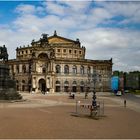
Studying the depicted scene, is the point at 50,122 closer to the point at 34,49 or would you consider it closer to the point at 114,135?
the point at 114,135

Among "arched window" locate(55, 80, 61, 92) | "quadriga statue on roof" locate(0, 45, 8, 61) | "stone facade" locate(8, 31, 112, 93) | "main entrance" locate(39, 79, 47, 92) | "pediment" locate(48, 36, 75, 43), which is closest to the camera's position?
"quadriga statue on roof" locate(0, 45, 8, 61)

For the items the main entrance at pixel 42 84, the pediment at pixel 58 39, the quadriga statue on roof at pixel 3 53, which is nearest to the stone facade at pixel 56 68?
the main entrance at pixel 42 84

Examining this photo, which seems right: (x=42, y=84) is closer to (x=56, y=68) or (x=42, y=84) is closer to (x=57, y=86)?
(x=57, y=86)

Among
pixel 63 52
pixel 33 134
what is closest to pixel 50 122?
pixel 33 134

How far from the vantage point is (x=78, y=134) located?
20438 mm

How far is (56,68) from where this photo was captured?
387ft

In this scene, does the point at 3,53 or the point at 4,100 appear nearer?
the point at 4,100

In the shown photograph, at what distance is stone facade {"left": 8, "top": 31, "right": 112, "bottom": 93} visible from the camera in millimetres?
113562

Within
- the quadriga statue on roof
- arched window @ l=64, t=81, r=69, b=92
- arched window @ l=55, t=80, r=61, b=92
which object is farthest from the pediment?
the quadriga statue on roof

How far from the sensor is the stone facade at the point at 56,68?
373 ft

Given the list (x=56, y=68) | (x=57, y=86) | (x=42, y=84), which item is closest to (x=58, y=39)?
(x=56, y=68)

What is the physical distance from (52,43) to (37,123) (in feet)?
345

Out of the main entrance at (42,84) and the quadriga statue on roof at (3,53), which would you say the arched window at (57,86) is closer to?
the main entrance at (42,84)

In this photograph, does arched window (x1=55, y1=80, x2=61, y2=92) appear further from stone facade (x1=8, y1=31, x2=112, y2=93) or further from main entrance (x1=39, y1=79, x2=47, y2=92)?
main entrance (x1=39, y1=79, x2=47, y2=92)
